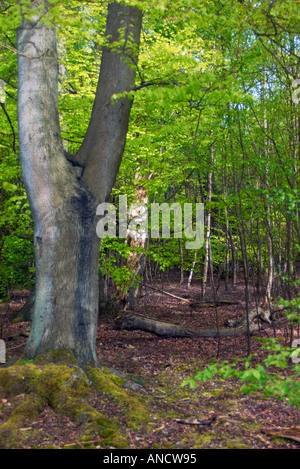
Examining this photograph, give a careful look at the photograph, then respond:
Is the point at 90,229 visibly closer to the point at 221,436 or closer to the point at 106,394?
the point at 106,394

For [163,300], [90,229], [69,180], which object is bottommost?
[163,300]

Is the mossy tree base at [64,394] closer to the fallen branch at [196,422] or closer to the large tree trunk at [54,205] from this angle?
the large tree trunk at [54,205]

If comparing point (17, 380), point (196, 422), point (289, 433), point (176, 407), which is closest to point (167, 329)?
point (176, 407)

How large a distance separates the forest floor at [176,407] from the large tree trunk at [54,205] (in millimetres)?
844

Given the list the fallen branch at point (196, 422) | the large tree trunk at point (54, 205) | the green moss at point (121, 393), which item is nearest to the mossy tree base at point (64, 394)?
the green moss at point (121, 393)

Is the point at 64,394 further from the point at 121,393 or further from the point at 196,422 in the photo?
the point at 196,422

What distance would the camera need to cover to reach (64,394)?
12.2 ft

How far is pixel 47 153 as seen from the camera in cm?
440

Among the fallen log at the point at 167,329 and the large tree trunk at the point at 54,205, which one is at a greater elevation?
the large tree trunk at the point at 54,205

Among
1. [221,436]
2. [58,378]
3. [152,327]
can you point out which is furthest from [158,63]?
[221,436]

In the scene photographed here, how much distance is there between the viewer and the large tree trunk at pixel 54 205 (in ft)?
14.2

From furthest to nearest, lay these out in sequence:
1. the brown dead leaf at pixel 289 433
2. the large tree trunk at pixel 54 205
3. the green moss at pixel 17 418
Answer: the large tree trunk at pixel 54 205 < the brown dead leaf at pixel 289 433 < the green moss at pixel 17 418

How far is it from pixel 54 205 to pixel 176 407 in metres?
2.76
